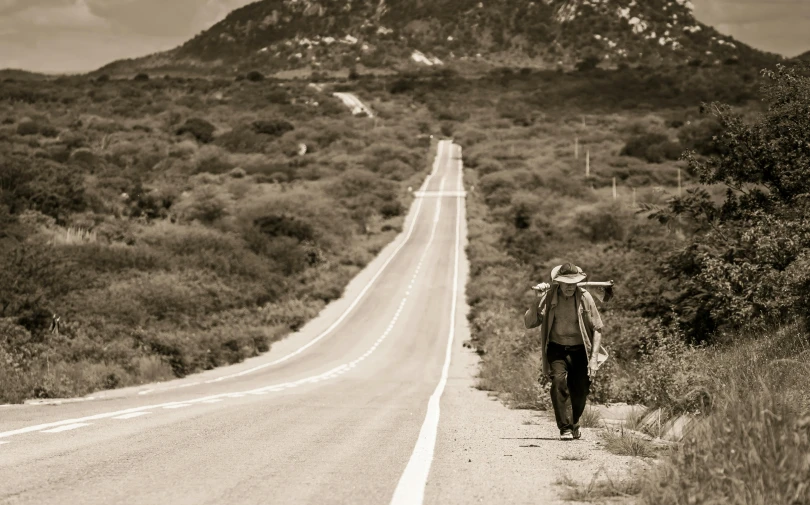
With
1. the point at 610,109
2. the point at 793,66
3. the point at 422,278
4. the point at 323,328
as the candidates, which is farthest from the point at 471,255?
the point at 610,109

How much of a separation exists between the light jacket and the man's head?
0.11 meters

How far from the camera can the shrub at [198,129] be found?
96688 mm

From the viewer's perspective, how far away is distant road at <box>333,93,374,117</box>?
429ft

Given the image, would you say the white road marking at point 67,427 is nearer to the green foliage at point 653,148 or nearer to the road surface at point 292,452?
the road surface at point 292,452

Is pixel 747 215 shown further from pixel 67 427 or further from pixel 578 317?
pixel 67 427

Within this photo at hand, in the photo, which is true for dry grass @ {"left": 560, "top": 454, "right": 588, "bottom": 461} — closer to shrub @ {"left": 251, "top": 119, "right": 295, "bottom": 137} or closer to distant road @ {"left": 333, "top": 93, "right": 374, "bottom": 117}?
shrub @ {"left": 251, "top": 119, "right": 295, "bottom": 137}

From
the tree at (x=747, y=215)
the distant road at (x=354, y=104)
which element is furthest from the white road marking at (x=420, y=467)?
the distant road at (x=354, y=104)

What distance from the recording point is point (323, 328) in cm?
4394

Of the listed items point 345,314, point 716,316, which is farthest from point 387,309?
point 716,316

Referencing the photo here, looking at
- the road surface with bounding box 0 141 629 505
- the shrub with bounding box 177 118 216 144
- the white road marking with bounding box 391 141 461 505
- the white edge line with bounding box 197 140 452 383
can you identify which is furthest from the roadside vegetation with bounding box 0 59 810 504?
the white edge line with bounding box 197 140 452 383

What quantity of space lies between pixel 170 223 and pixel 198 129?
47659mm

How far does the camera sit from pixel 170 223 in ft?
171

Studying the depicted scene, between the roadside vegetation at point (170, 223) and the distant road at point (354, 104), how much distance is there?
21.2 feet

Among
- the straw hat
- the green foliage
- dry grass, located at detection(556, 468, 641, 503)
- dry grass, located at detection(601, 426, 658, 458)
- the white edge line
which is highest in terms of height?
the green foliage
